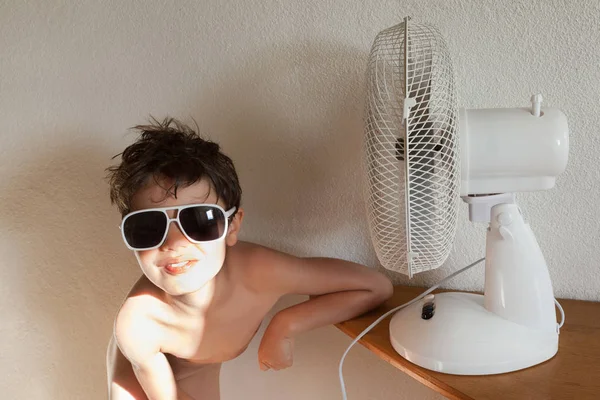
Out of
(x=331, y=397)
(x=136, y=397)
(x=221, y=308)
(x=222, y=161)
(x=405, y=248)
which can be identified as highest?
(x=222, y=161)

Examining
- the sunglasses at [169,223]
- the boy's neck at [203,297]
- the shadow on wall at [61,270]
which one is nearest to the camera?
the sunglasses at [169,223]

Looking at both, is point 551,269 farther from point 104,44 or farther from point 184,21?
point 104,44

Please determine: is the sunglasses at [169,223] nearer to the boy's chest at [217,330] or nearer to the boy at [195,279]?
the boy at [195,279]

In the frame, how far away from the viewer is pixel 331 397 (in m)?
1.32

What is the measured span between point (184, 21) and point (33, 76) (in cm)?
40

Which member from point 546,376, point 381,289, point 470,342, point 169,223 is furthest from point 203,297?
point 546,376

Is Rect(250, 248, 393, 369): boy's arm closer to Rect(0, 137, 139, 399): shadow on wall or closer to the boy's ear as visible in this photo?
the boy's ear

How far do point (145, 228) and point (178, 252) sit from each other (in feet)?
0.23

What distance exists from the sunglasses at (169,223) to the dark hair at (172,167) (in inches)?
1.7

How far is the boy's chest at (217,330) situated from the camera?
1086mm

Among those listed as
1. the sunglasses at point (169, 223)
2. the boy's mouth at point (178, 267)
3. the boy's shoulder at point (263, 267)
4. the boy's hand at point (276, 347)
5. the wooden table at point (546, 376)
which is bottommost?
the boy's hand at point (276, 347)

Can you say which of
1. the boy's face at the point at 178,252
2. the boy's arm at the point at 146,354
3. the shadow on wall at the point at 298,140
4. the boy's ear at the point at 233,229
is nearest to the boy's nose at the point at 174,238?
the boy's face at the point at 178,252

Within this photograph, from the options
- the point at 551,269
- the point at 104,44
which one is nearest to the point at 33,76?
the point at 104,44

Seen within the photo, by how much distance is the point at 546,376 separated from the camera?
840 mm
